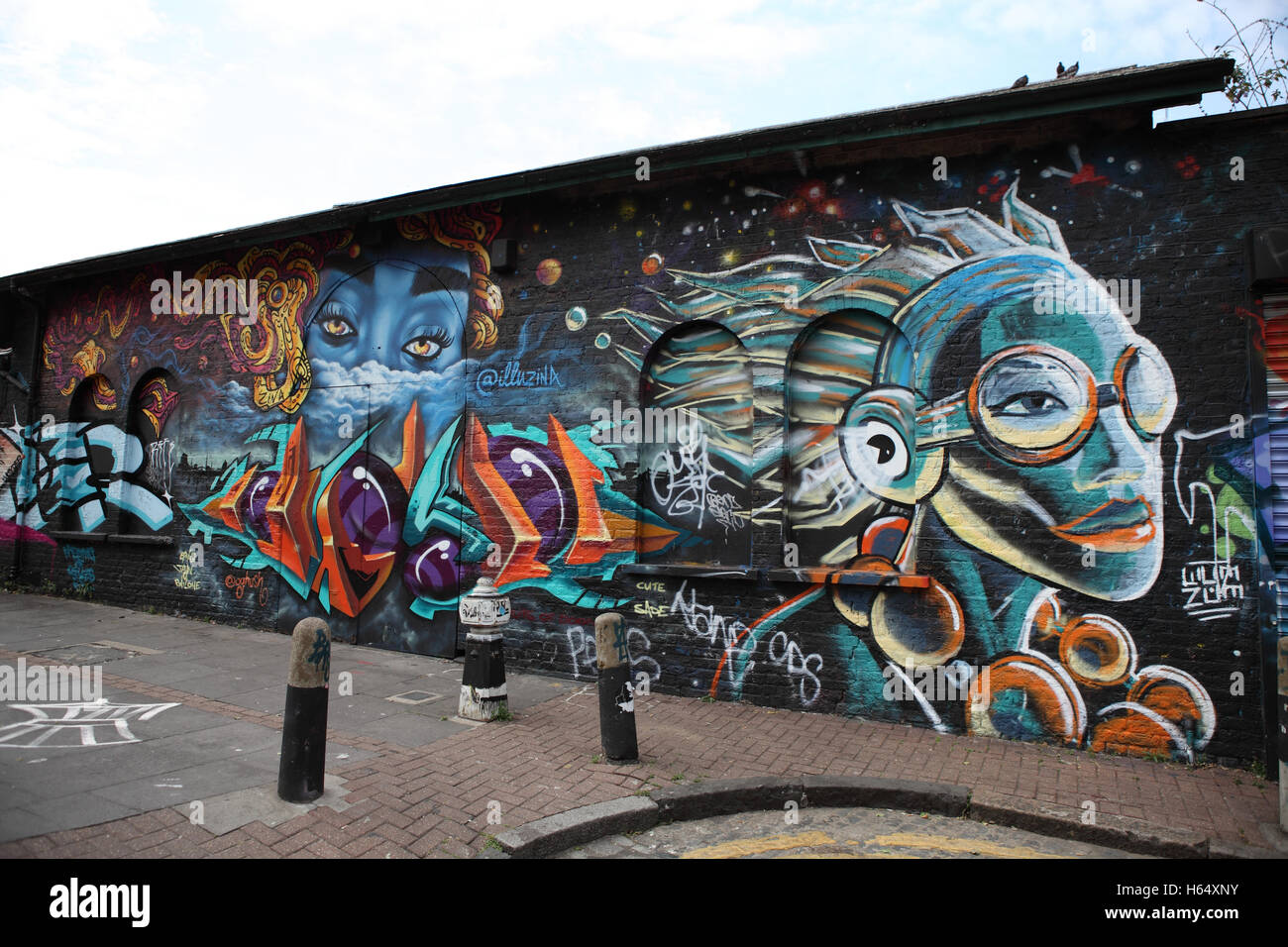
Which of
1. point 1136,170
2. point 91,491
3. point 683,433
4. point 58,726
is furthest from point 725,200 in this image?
point 91,491

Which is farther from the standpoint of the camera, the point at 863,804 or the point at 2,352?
the point at 2,352

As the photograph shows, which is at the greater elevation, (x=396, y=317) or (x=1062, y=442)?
(x=396, y=317)

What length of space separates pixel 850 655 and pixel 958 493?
5.16ft

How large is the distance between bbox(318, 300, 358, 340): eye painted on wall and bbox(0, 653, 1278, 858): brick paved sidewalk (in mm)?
4372

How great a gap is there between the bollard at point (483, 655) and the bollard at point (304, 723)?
1674 millimetres

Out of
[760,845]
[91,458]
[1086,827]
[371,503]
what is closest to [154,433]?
[91,458]

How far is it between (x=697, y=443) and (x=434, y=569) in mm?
3229

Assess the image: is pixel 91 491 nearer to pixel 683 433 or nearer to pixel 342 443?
pixel 342 443

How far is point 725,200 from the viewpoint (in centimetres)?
700

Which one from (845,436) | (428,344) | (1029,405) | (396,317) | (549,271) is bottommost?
(845,436)

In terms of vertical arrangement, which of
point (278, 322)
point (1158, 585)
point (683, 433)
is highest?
point (278, 322)

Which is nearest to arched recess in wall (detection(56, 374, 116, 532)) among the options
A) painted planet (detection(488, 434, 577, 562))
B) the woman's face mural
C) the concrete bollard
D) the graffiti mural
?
the graffiti mural

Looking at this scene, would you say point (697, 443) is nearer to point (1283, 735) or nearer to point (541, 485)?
point (541, 485)

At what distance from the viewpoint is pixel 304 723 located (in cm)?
421
